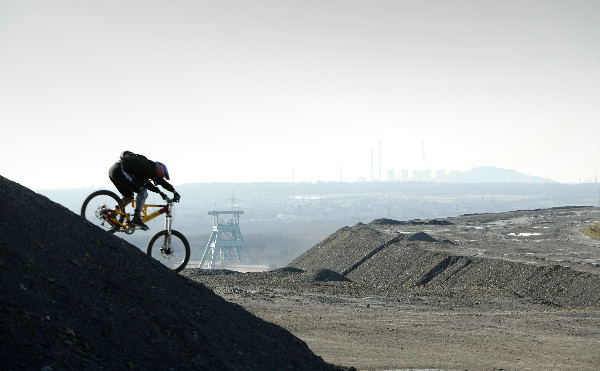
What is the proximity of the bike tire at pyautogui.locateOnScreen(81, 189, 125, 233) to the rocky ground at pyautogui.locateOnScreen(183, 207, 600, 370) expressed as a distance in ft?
19.5

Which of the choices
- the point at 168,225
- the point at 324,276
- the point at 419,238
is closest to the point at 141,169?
the point at 168,225

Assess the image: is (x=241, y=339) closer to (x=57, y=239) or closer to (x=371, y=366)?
(x=57, y=239)

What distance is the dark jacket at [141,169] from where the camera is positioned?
12.2 metres

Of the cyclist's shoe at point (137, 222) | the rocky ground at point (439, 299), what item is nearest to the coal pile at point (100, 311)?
the cyclist's shoe at point (137, 222)

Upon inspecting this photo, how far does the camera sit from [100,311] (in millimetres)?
8930

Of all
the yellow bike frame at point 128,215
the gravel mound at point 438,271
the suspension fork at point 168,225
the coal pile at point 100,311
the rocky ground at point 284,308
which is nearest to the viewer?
the coal pile at point 100,311

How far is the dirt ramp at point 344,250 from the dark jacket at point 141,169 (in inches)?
1277

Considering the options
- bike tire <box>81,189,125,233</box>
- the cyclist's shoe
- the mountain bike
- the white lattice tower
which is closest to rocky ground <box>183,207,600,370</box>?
the mountain bike

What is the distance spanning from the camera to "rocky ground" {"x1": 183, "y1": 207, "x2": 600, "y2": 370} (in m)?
17.6

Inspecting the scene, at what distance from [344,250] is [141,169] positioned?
37667mm

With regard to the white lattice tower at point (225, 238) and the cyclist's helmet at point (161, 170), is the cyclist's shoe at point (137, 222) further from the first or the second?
the white lattice tower at point (225, 238)

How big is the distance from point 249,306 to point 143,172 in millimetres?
12010

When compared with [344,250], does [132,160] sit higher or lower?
higher

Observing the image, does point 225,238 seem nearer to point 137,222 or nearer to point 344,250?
point 344,250
